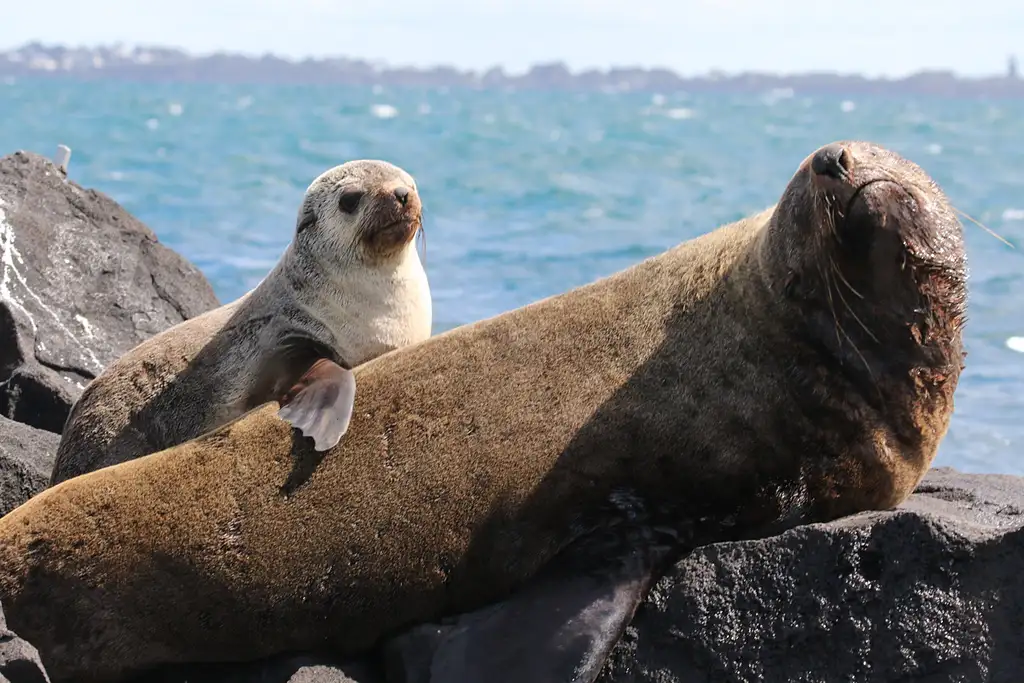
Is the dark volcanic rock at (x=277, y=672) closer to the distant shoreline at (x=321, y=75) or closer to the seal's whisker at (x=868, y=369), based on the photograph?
the seal's whisker at (x=868, y=369)

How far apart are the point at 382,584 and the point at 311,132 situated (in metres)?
49.6

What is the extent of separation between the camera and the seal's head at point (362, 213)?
257 inches

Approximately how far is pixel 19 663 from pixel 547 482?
166 cm

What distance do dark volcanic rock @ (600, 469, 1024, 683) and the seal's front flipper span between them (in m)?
0.17

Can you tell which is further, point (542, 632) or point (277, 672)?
point (277, 672)

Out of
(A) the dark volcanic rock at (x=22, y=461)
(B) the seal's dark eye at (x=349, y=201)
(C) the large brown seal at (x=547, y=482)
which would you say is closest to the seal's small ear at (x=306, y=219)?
(B) the seal's dark eye at (x=349, y=201)

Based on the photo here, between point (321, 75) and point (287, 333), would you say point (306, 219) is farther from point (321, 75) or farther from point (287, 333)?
point (321, 75)

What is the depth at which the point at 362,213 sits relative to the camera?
6.57 metres

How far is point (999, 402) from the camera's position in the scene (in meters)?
11.2

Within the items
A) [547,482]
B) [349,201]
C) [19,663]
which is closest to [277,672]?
[19,663]

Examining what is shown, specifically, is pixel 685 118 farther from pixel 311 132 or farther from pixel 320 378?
pixel 320 378

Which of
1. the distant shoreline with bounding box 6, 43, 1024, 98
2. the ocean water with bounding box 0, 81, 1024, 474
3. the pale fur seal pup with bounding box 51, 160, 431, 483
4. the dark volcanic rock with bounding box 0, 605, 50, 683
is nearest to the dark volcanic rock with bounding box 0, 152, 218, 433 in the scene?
the pale fur seal pup with bounding box 51, 160, 431, 483

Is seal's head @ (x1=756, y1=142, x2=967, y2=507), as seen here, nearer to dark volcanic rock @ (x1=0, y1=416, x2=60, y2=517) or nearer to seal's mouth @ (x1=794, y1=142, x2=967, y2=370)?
seal's mouth @ (x1=794, y1=142, x2=967, y2=370)

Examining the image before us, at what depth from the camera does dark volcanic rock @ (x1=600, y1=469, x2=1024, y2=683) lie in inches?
171
